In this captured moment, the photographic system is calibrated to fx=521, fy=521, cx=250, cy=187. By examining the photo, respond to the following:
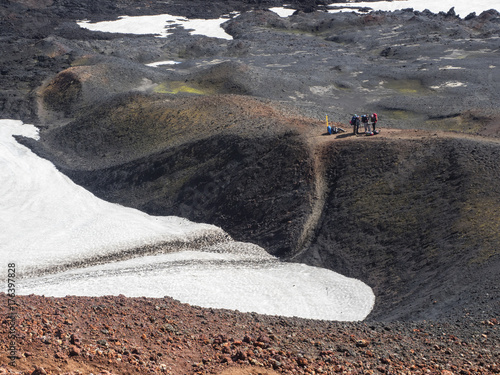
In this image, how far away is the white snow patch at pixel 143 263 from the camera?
→ 94.8 feet

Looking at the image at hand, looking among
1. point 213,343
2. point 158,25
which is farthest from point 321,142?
point 158,25

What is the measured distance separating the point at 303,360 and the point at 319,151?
24.6 meters

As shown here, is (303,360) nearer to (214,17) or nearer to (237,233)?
(237,233)

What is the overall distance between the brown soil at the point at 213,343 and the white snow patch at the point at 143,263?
5.63 m

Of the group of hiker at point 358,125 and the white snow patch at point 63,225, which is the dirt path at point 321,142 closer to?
the group of hiker at point 358,125

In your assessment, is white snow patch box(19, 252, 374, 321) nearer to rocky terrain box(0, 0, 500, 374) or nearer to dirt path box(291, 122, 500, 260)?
rocky terrain box(0, 0, 500, 374)

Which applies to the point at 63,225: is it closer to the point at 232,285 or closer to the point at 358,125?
the point at 232,285

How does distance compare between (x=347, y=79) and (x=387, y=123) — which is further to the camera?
(x=347, y=79)

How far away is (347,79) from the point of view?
74.0 metres

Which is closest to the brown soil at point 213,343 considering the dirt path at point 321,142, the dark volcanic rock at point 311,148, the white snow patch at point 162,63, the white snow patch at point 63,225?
the dark volcanic rock at point 311,148

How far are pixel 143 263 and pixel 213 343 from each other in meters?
17.2

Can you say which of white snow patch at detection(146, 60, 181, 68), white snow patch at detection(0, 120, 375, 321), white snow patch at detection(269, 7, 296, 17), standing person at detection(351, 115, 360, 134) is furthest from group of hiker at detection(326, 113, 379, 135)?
white snow patch at detection(269, 7, 296, 17)

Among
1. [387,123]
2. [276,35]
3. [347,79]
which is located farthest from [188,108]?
[276,35]

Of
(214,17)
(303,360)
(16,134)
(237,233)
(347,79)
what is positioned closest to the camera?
(303,360)
